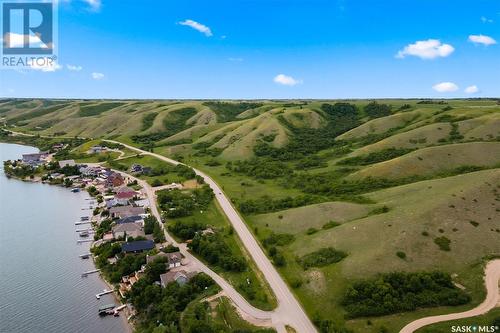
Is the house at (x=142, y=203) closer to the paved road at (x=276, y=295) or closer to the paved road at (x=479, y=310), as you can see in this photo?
the paved road at (x=276, y=295)

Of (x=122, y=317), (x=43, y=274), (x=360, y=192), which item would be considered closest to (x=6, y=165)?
(x=43, y=274)

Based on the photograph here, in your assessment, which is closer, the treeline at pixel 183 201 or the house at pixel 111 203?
the treeline at pixel 183 201

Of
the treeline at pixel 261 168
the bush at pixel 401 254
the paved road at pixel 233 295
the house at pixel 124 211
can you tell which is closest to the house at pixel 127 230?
the paved road at pixel 233 295

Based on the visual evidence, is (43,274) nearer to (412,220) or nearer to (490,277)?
(412,220)

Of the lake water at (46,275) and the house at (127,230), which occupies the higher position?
the house at (127,230)

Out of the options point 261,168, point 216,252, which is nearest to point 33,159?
point 261,168

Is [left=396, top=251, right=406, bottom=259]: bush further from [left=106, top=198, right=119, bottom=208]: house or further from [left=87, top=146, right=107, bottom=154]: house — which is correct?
[left=87, top=146, right=107, bottom=154]: house

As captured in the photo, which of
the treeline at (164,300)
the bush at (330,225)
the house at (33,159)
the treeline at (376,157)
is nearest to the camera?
the treeline at (164,300)
